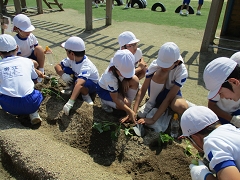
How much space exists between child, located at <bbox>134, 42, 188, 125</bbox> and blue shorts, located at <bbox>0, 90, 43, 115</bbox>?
3.85ft

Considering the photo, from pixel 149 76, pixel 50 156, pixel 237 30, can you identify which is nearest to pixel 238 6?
pixel 237 30

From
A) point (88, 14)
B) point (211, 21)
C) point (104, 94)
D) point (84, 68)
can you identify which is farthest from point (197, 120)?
point (88, 14)

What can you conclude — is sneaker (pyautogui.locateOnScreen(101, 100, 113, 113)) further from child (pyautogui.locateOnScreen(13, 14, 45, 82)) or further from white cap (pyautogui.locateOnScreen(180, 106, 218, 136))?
white cap (pyautogui.locateOnScreen(180, 106, 218, 136))

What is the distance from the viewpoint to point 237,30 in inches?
312

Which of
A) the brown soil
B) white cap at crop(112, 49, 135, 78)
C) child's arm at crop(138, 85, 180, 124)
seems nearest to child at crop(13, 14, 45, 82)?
the brown soil

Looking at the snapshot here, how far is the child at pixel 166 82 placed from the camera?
8.71ft

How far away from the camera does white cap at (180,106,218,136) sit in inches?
65.6

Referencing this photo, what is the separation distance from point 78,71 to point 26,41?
49.7 inches

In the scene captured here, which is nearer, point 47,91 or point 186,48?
point 47,91

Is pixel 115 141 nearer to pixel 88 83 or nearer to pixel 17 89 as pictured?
pixel 88 83

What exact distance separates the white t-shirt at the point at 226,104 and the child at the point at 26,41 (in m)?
2.50

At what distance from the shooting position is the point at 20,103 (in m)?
2.69

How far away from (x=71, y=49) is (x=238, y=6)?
6.54 meters

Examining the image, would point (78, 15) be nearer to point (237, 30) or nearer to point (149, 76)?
point (237, 30)
